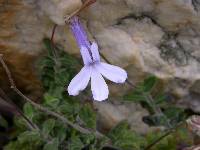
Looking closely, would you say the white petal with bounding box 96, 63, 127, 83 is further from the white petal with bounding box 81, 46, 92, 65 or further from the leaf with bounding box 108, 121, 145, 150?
A: the leaf with bounding box 108, 121, 145, 150

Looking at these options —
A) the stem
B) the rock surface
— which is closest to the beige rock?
the rock surface

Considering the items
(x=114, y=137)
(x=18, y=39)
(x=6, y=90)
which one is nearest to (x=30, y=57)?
(x=18, y=39)

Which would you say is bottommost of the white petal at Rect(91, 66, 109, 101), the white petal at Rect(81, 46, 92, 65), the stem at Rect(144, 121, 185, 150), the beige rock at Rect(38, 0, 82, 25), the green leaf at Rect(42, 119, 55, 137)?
the stem at Rect(144, 121, 185, 150)

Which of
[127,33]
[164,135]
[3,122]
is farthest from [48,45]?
[164,135]

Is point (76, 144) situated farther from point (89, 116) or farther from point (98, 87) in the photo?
point (98, 87)

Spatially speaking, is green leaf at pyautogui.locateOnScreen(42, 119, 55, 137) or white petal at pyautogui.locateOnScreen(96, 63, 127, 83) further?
green leaf at pyautogui.locateOnScreen(42, 119, 55, 137)

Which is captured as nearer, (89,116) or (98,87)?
(98,87)
